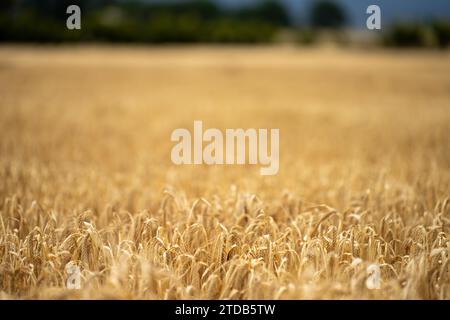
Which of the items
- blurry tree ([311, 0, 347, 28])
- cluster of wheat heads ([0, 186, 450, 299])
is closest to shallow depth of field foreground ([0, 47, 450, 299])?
cluster of wheat heads ([0, 186, 450, 299])

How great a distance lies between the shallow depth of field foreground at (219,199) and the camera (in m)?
2.78

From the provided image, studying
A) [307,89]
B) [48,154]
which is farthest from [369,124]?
[307,89]

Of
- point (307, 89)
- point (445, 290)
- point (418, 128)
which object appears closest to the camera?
point (445, 290)

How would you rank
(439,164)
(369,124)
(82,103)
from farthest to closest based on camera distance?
(82,103) → (369,124) → (439,164)

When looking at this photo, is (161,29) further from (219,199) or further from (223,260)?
(223,260)

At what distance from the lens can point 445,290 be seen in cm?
271

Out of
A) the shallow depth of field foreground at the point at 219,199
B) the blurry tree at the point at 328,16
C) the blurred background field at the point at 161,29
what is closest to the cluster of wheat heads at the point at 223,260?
the shallow depth of field foreground at the point at 219,199

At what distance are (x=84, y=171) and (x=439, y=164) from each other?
203 inches

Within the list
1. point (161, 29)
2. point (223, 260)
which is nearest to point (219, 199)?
point (223, 260)

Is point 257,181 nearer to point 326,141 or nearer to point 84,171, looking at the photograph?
point 84,171

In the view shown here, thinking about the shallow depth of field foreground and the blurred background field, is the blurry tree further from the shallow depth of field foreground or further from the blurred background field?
the shallow depth of field foreground

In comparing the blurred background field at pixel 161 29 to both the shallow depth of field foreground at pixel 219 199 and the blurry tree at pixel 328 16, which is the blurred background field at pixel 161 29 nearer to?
the shallow depth of field foreground at pixel 219 199

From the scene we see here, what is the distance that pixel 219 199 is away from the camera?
13.8 feet

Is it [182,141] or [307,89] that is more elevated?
[307,89]
